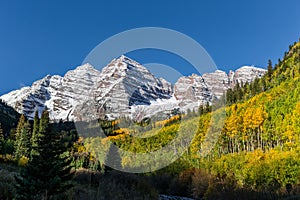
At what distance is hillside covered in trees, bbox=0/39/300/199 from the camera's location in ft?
48.4

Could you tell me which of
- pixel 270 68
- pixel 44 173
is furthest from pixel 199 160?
pixel 270 68

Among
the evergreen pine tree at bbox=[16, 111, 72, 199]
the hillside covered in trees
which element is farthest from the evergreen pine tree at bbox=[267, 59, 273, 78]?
the evergreen pine tree at bbox=[16, 111, 72, 199]

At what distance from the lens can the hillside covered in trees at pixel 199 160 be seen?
14.8 metres

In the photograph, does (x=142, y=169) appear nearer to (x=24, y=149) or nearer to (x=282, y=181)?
(x=24, y=149)

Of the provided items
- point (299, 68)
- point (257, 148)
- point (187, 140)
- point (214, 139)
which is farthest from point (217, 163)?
point (299, 68)

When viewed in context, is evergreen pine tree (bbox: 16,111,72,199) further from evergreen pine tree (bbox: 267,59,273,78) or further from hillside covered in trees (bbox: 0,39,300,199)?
evergreen pine tree (bbox: 267,59,273,78)

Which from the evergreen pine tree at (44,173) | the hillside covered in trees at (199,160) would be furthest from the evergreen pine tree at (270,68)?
the evergreen pine tree at (44,173)

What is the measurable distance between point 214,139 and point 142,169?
1748 centimetres

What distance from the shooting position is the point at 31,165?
13.7 metres

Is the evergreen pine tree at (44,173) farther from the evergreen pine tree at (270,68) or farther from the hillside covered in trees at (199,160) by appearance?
the evergreen pine tree at (270,68)

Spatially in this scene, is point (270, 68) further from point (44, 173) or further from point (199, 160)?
point (44, 173)

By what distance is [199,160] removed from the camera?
62969 mm

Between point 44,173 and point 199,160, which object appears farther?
point 199,160

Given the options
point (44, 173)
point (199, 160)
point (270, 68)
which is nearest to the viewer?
point (44, 173)
